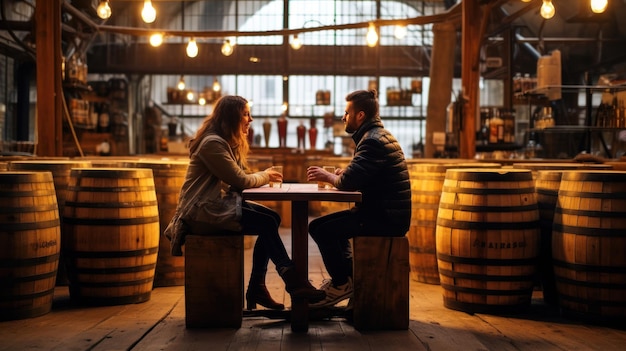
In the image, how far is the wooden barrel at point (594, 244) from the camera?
13.1ft

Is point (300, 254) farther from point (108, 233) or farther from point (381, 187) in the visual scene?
point (108, 233)

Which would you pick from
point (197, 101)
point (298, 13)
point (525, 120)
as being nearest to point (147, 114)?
point (197, 101)

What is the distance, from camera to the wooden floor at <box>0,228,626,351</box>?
359 centimetres

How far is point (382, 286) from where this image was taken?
398cm

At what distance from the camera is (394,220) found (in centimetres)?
400

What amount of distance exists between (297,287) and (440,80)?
8.88 metres

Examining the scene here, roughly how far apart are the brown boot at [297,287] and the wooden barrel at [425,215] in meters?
1.69

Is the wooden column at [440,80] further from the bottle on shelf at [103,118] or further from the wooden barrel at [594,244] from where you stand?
the wooden barrel at [594,244]

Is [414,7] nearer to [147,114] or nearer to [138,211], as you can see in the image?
[147,114]

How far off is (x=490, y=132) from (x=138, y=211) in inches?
264

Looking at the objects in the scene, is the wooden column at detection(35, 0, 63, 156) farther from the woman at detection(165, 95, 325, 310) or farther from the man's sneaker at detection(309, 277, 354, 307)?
the man's sneaker at detection(309, 277, 354, 307)

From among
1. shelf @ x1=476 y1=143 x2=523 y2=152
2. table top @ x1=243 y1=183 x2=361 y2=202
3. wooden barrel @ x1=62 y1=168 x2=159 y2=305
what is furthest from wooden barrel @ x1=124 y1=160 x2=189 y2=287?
shelf @ x1=476 y1=143 x2=523 y2=152

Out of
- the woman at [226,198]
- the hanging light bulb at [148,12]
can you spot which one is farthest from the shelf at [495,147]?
the woman at [226,198]

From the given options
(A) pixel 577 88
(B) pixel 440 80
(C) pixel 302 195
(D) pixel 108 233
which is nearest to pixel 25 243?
(D) pixel 108 233
